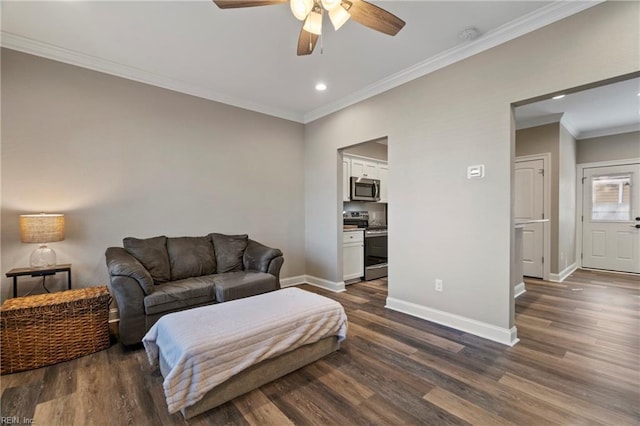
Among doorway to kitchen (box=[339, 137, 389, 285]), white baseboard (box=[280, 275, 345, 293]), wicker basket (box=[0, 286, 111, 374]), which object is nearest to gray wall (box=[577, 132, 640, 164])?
doorway to kitchen (box=[339, 137, 389, 285])

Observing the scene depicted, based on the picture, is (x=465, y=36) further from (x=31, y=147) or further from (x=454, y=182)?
(x=31, y=147)

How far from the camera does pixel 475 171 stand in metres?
2.81

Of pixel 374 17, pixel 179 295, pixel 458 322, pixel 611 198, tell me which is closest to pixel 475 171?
pixel 458 322

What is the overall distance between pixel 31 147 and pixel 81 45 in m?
1.12

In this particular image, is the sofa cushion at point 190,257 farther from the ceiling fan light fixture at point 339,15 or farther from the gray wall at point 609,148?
the gray wall at point 609,148

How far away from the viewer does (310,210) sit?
4.82m

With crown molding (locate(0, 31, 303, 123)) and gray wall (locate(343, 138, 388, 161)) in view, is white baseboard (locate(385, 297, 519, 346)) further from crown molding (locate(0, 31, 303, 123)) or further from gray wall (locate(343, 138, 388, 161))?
crown molding (locate(0, 31, 303, 123))

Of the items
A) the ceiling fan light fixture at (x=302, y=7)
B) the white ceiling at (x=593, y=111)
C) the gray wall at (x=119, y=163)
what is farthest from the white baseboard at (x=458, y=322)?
the white ceiling at (x=593, y=111)

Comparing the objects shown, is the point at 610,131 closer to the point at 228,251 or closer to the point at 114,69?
the point at 228,251

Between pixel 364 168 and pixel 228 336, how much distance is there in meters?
4.08

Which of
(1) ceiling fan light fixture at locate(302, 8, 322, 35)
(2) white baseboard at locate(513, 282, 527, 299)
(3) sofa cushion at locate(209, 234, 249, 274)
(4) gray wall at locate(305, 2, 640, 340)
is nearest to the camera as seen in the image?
(1) ceiling fan light fixture at locate(302, 8, 322, 35)

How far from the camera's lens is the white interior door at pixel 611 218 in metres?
5.31

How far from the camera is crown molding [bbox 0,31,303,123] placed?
271 cm

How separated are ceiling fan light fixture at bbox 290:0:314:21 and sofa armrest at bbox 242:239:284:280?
8.18ft
